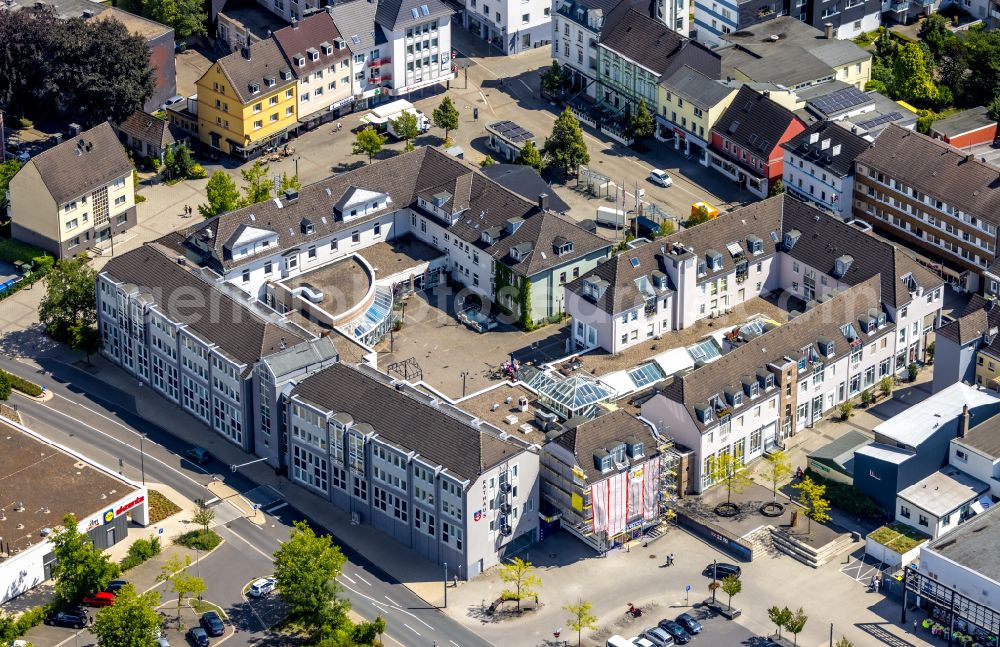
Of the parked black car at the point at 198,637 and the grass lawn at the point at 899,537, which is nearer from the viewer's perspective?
the parked black car at the point at 198,637

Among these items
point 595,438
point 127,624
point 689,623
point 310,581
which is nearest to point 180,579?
point 127,624

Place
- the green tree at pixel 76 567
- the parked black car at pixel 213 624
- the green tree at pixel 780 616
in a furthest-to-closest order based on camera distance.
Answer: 1. the green tree at pixel 76 567
2. the parked black car at pixel 213 624
3. the green tree at pixel 780 616

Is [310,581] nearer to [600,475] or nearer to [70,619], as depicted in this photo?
[70,619]

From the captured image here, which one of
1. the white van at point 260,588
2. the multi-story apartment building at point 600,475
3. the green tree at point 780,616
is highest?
the multi-story apartment building at point 600,475

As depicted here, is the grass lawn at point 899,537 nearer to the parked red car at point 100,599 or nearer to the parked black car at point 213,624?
the parked black car at point 213,624

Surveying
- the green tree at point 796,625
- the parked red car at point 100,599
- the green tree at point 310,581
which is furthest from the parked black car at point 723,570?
the parked red car at point 100,599

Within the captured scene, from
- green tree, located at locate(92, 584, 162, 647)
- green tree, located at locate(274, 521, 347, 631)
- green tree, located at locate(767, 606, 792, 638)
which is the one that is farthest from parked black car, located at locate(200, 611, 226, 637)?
green tree, located at locate(767, 606, 792, 638)

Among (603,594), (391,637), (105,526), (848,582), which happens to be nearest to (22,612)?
(105,526)
